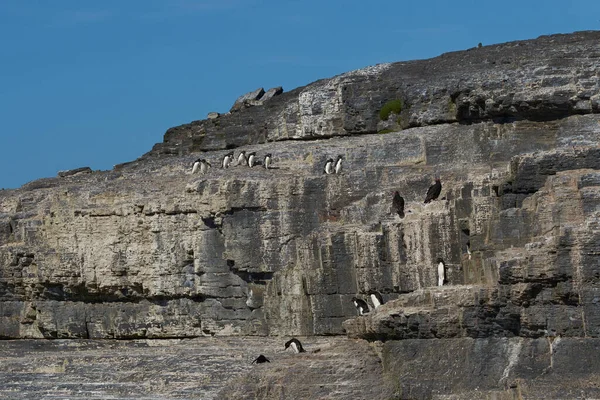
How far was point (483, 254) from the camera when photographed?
44.5 metres

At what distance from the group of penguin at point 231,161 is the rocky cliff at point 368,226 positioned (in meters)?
0.43

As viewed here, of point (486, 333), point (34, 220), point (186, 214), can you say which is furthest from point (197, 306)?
point (486, 333)

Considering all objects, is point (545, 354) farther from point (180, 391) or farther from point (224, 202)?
point (224, 202)

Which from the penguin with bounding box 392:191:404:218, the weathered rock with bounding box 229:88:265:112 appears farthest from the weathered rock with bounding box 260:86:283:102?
the penguin with bounding box 392:191:404:218

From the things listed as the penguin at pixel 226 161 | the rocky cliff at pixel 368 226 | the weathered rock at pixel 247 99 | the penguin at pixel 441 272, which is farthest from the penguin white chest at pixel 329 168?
the weathered rock at pixel 247 99

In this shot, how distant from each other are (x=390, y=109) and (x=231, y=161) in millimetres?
5250

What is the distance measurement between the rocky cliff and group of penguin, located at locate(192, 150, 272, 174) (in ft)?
1.41

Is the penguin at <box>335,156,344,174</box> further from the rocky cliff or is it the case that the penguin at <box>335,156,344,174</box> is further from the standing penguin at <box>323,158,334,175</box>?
the rocky cliff

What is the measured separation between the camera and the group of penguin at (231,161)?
57.1 meters

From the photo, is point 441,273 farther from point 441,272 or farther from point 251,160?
point 251,160

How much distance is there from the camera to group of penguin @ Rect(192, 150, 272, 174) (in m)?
57.1

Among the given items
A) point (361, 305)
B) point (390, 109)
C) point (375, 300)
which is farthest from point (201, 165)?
point (375, 300)

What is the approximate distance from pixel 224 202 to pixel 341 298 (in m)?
5.06

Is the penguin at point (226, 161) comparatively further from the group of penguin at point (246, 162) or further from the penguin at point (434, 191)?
the penguin at point (434, 191)
